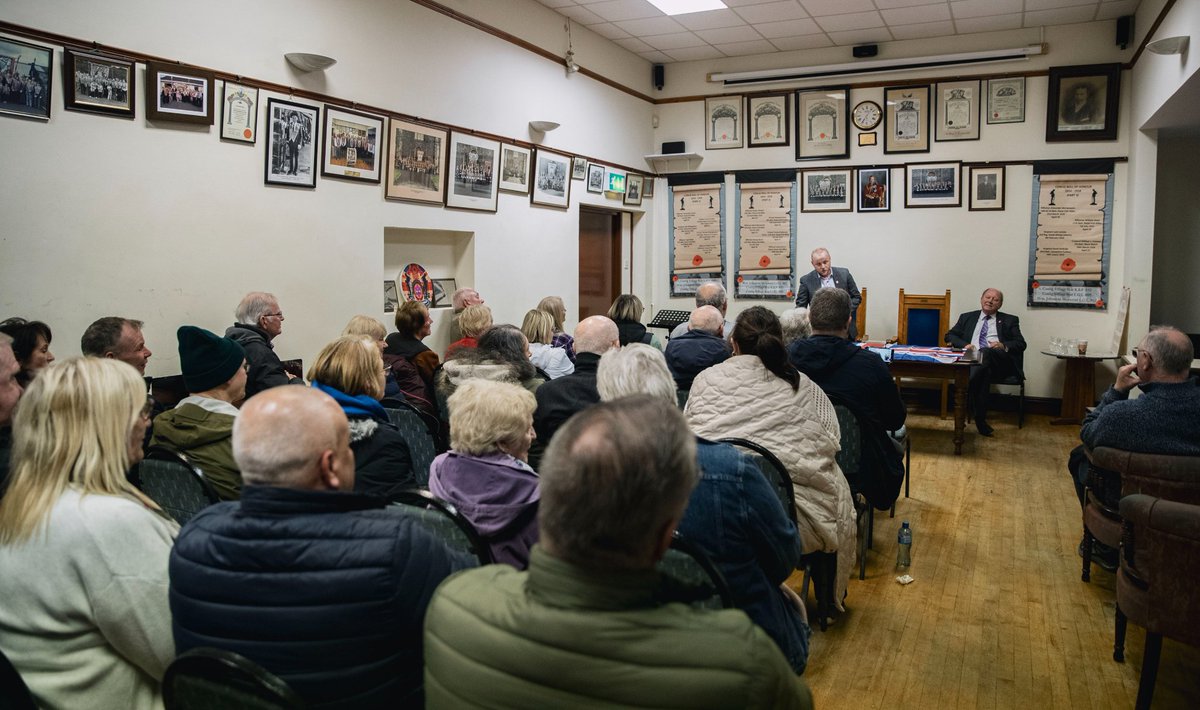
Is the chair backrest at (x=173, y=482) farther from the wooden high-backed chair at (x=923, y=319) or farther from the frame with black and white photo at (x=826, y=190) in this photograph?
the frame with black and white photo at (x=826, y=190)

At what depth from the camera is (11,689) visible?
57.2 inches

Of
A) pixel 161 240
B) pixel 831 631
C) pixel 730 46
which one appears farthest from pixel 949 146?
pixel 161 240

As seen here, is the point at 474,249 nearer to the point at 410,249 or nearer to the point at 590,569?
the point at 410,249

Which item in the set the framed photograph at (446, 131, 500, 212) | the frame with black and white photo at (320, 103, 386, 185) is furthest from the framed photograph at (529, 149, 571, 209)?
the frame with black and white photo at (320, 103, 386, 185)

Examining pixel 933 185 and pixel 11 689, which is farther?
pixel 933 185

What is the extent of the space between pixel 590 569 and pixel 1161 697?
110 inches

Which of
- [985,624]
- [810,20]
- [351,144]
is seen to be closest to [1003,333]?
[810,20]

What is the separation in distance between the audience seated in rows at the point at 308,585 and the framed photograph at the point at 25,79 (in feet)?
10.3

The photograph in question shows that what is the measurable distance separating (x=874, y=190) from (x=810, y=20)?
1.97 meters

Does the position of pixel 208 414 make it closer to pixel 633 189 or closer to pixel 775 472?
pixel 775 472

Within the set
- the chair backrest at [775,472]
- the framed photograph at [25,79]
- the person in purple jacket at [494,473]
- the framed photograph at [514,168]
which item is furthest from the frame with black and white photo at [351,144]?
the chair backrest at [775,472]

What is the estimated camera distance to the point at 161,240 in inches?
174

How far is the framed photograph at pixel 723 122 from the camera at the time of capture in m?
9.57

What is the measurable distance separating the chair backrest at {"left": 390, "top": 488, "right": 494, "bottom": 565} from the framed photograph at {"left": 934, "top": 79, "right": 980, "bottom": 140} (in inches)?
322
